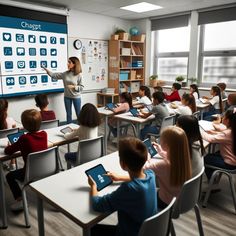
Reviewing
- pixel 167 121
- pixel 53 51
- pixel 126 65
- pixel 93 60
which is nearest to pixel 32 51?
pixel 53 51

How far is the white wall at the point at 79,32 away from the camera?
219 inches

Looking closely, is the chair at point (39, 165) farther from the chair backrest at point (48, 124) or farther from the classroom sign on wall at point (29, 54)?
the classroom sign on wall at point (29, 54)

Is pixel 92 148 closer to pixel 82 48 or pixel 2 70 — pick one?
pixel 2 70

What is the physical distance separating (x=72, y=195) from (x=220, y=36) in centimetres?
628

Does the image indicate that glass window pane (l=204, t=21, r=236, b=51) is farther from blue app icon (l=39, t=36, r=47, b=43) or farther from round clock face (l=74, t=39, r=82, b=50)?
blue app icon (l=39, t=36, r=47, b=43)

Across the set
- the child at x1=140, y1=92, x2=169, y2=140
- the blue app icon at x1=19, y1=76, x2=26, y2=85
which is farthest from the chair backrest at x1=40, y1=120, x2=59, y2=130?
the blue app icon at x1=19, y1=76, x2=26, y2=85

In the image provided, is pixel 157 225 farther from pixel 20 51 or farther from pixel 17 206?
pixel 20 51

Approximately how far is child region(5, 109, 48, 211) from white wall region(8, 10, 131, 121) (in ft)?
10.9

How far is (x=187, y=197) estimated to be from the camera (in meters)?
1.68

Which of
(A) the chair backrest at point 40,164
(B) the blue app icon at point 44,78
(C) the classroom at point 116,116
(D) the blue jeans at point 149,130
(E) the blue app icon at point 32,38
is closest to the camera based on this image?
(C) the classroom at point 116,116

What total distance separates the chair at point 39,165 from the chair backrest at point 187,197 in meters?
1.22

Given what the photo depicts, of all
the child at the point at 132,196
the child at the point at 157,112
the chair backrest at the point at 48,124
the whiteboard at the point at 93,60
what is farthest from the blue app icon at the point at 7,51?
the child at the point at 132,196

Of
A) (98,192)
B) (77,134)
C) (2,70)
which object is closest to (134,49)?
(2,70)

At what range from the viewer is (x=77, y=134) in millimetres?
2801
